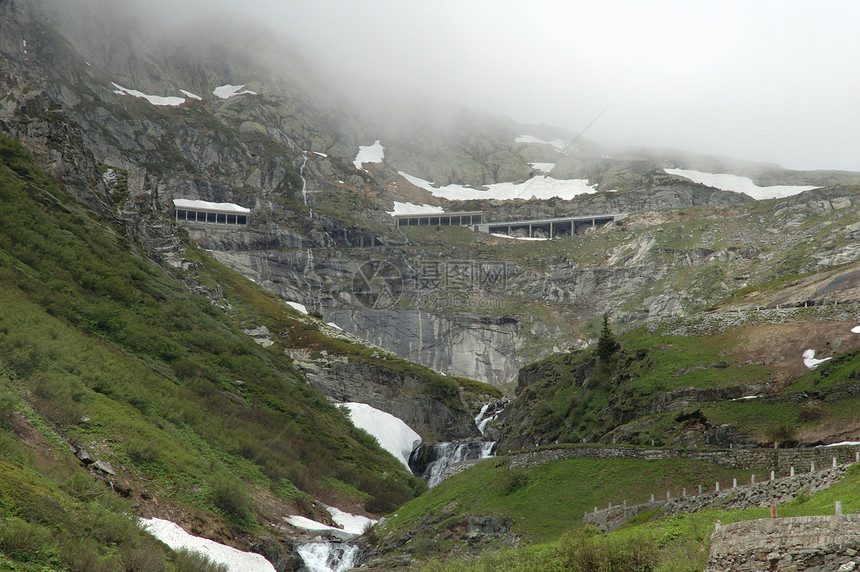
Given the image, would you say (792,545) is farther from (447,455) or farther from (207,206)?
(207,206)

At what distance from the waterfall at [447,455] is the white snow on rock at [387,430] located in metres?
2.11

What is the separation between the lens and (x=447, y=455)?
6925 cm

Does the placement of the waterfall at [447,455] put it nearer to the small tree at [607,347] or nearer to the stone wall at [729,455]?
the small tree at [607,347]

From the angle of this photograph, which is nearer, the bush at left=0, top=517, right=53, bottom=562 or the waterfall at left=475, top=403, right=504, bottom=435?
the bush at left=0, top=517, right=53, bottom=562

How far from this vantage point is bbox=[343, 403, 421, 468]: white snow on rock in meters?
72.1

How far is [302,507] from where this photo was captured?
141 ft

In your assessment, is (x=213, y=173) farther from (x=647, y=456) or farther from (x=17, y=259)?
(x=647, y=456)

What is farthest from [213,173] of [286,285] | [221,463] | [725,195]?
[221,463]

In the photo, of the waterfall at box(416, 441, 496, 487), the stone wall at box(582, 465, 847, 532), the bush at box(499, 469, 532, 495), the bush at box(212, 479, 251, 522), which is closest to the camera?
the stone wall at box(582, 465, 847, 532)

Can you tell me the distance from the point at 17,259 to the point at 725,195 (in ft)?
574

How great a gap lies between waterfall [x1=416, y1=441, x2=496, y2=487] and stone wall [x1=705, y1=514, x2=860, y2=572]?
51642mm

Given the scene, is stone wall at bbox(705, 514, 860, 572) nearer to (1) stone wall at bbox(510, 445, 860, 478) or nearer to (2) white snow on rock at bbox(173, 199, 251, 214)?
(1) stone wall at bbox(510, 445, 860, 478)

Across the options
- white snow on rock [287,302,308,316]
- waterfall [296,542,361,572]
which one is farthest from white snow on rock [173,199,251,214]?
waterfall [296,542,361,572]

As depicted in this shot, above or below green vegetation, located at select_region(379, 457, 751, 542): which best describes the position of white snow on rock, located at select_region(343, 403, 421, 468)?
below
